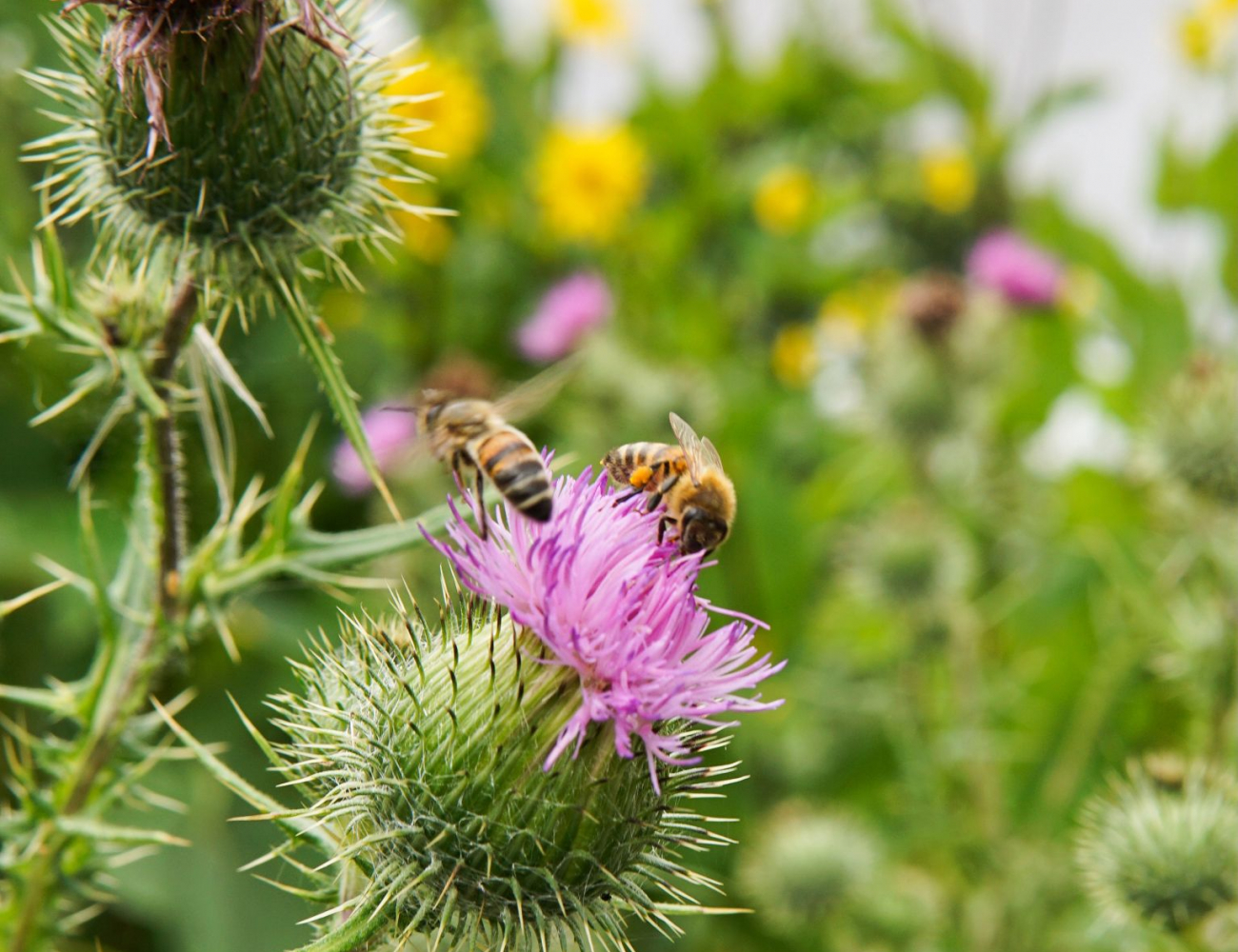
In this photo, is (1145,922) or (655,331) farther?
(655,331)

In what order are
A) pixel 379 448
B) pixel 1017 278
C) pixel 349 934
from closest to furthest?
pixel 349 934, pixel 379 448, pixel 1017 278

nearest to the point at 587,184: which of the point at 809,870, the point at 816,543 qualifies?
the point at 816,543

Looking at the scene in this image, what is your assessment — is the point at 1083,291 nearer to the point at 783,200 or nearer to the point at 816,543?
the point at 783,200

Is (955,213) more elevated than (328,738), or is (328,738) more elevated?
(955,213)

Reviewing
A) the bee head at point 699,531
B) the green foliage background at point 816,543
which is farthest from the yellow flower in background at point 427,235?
the bee head at point 699,531

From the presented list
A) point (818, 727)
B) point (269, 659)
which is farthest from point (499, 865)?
point (818, 727)

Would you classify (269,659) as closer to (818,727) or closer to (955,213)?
(818,727)

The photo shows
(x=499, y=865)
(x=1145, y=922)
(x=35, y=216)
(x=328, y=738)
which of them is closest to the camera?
(x=499, y=865)
